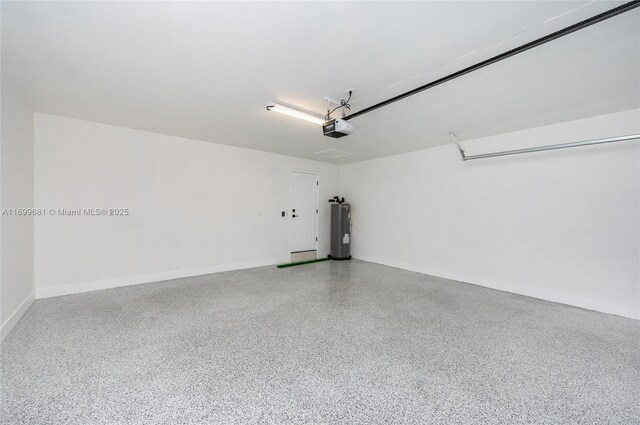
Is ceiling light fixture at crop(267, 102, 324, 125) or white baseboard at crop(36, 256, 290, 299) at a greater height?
ceiling light fixture at crop(267, 102, 324, 125)

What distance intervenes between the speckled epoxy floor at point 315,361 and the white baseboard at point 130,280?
231 mm

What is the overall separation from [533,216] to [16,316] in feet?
22.3

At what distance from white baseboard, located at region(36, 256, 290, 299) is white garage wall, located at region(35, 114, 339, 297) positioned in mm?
15

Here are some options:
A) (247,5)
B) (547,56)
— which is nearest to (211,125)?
(247,5)

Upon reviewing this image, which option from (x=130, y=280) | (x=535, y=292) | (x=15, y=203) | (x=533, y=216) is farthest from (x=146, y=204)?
(x=535, y=292)

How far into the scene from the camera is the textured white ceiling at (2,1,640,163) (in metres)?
1.75

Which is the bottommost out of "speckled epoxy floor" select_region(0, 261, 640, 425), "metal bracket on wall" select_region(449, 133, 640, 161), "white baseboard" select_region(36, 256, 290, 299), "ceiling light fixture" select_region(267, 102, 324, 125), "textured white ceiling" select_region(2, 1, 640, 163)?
"speckled epoxy floor" select_region(0, 261, 640, 425)

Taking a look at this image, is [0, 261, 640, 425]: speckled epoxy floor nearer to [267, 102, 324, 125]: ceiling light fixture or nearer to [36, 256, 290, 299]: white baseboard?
[36, 256, 290, 299]: white baseboard

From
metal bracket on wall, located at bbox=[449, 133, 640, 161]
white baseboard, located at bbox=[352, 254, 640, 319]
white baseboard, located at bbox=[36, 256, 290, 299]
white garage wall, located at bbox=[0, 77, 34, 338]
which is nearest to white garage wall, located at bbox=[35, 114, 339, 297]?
white baseboard, located at bbox=[36, 256, 290, 299]

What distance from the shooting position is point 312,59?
224 cm

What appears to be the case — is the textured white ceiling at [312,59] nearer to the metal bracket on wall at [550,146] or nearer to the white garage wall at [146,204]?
the metal bracket on wall at [550,146]

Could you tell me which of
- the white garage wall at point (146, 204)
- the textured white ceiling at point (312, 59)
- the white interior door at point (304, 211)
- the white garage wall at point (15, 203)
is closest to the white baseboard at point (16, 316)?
the white garage wall at point (15, 203)

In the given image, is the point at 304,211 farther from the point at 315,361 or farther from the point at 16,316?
the point at 16,316

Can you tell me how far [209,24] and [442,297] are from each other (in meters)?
4.22
